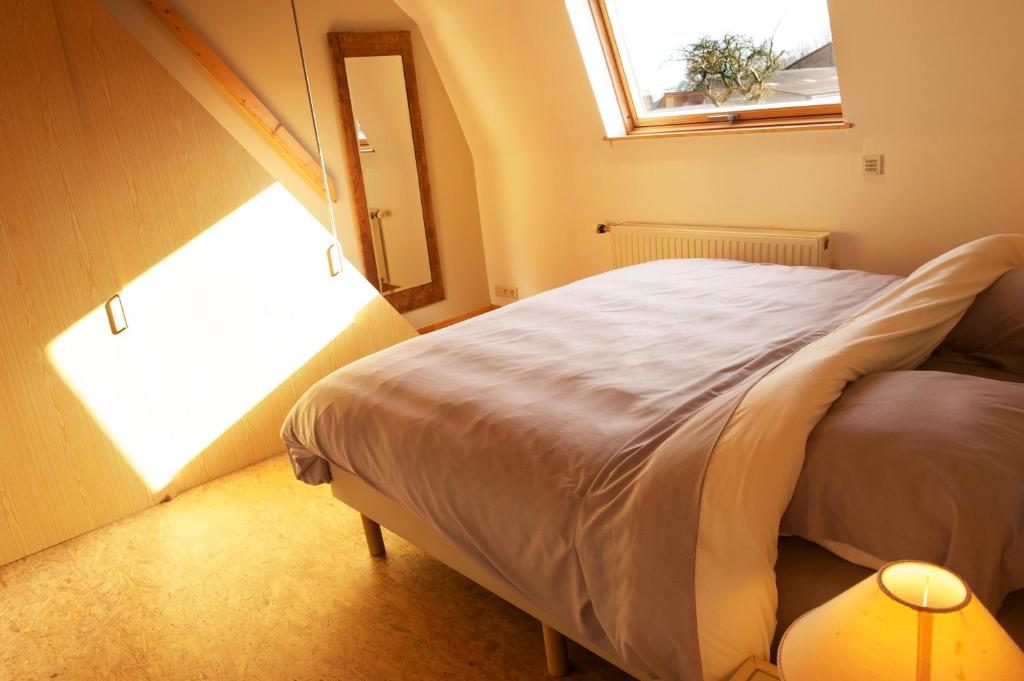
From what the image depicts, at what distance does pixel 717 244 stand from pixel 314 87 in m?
2.21

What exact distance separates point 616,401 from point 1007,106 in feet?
6.53

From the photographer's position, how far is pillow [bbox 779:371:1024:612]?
1218 mm

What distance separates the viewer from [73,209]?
274cm

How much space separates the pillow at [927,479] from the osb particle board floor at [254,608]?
86cm

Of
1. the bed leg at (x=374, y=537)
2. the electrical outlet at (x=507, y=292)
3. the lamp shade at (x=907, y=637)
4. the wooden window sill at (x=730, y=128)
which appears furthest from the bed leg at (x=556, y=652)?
the electrical outlet at (x=507, y=292)

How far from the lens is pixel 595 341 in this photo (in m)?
2.37

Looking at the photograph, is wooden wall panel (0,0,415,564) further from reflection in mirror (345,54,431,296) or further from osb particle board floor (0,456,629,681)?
reflection in mirror (345,54,431,296)

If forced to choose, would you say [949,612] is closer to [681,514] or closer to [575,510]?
[681,514]

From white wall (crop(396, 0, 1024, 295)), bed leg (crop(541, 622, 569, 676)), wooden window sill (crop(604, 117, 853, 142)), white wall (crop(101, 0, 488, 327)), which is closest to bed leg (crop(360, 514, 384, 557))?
bed leg (crop(541, 622, 569, 676))

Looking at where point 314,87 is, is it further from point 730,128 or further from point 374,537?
point 374,537

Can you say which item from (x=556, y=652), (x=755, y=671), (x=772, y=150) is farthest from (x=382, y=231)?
(x=755, y=671)

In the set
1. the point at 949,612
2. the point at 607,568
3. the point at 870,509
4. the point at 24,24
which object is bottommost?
the point at 607,568

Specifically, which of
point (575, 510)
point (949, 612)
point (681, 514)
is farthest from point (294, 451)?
point (949, 612)

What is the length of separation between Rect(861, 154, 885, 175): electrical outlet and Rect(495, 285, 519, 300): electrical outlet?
2.32 metres
